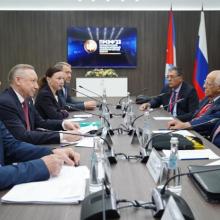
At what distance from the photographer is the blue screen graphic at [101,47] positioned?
789 cm

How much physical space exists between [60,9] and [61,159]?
681cm

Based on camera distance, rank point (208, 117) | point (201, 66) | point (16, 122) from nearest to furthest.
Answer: point (16, 122) < point (208, 117) < point (201, 66)

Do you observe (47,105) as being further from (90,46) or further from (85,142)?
(90,46)

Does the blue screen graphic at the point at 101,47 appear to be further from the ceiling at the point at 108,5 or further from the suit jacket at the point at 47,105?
the suit jacket at the point at 47,105

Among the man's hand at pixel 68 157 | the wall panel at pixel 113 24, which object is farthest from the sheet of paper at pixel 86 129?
the wall panel at pixel 113 24

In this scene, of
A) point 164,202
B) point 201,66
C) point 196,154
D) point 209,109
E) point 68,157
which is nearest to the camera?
point 164,202

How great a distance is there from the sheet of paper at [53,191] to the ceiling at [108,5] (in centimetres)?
672

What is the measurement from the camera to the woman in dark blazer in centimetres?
342

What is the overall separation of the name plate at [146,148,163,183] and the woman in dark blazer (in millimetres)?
1890

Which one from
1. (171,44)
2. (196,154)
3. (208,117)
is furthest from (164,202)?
(171,44)

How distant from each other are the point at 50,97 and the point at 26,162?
1951 millimetres

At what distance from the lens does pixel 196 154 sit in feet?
6.37

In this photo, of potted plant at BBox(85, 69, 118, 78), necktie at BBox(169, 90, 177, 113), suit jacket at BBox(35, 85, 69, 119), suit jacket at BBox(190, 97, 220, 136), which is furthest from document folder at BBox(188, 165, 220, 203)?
potted plant at BBox(85, 69, 118, 78)

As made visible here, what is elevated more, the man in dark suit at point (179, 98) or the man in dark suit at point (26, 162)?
the man in dark suit at point (179, 98)
